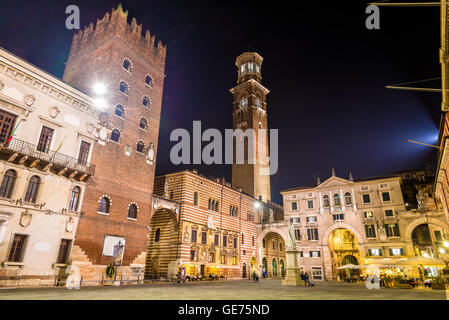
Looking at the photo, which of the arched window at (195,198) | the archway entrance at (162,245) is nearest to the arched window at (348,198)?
the arched window at (195,198)

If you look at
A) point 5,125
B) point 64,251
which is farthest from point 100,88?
point 64,251

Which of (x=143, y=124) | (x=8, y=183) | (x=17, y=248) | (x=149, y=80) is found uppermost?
(x=149, y=80)

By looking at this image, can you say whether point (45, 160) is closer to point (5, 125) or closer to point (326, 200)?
point (5, 125)

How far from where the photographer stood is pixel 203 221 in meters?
34.2

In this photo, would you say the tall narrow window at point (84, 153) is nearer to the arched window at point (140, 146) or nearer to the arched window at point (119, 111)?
the arched window at point (119, 111)

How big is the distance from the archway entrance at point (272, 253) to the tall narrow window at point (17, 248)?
36058mm

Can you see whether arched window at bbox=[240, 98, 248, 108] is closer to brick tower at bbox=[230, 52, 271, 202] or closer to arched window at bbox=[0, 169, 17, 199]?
brick tower at bbox=[230, 52, 271, 202]

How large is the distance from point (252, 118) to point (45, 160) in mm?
45527

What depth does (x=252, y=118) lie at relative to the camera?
59.1m

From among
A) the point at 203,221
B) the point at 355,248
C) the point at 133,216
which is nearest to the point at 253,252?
the point at 203,221

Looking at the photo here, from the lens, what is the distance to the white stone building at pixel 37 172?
16.9m

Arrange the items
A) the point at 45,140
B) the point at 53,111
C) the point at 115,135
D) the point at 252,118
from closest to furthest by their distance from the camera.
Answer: the point at 45,140 < the point at 53,111 < the point at 115,135 < the point at 252,118
